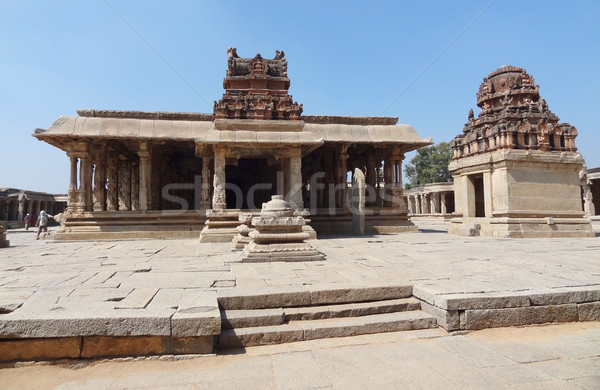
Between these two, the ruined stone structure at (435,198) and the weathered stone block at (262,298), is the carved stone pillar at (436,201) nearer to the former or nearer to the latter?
the ruined stone structure at (435,198)

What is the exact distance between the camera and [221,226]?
33.4ft

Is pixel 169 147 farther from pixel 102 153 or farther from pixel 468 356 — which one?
pixel 468 356

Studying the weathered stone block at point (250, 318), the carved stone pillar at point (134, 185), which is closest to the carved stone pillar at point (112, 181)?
the carved stone pillar at point (134, 185)

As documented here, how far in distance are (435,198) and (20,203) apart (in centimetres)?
3622

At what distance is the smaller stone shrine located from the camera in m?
5.73

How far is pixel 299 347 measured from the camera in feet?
9.59

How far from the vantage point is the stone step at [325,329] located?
2979 millimetres

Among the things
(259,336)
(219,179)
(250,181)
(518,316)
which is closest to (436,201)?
(250,181)

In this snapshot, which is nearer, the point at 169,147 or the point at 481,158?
the point at 481,158

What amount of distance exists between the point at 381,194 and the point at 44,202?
103 feet

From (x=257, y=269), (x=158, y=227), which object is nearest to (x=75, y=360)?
(x=257, y=269)

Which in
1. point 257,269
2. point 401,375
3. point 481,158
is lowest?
point 401,375

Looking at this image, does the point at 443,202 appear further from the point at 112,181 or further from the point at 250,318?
the point at 250,318

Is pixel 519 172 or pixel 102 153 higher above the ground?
pixel 102 153
